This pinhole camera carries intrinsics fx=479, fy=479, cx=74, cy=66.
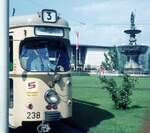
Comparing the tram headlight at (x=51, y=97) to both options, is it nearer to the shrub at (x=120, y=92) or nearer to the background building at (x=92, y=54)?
the shrub at (x=120, y=92)

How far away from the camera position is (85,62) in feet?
479

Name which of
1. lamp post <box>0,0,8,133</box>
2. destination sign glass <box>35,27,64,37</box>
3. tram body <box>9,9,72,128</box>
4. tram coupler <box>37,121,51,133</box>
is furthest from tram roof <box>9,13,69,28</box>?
lamp post <box>0,0,8,133</box>

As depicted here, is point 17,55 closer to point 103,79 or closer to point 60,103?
point 60,103

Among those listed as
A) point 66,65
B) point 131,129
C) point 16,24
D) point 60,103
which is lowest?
point 131,129

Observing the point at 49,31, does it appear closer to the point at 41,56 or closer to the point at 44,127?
the point at 41,56

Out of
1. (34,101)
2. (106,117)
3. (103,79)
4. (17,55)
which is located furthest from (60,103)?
(103,79)

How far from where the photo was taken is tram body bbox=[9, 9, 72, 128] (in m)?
12.0

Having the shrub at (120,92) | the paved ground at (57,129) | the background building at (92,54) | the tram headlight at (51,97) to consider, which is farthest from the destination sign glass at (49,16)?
the background building at (92,54)

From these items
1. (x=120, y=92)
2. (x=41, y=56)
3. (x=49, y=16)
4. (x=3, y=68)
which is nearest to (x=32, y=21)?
(x=49, y=16)

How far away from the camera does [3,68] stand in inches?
263

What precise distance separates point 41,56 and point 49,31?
693 millimetres

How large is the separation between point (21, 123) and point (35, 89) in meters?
0.93

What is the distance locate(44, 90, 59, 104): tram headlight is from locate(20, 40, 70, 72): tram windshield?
0.58 meters

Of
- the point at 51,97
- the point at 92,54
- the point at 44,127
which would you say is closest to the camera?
the point at 44,127
